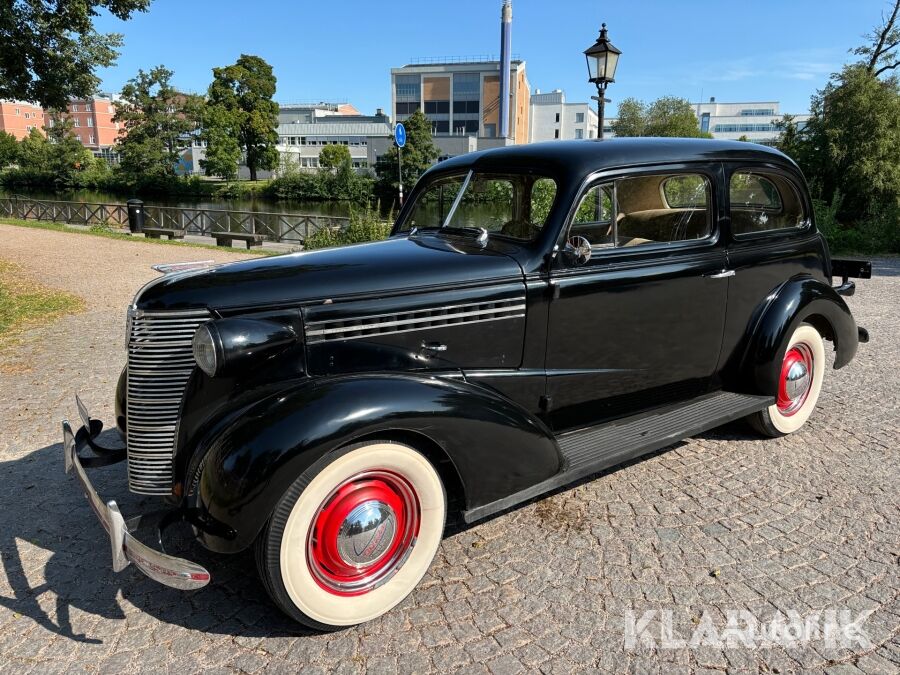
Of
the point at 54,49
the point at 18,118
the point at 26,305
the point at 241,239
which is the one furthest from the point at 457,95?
the point at 18,118

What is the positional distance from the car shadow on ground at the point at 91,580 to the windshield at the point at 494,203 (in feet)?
7.79

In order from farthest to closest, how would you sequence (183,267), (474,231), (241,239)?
(241,239) < (474,231) < (183,267)

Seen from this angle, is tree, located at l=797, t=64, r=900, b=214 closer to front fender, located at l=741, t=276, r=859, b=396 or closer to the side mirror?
front fender, located at l=741, t=276, r=859, b=396

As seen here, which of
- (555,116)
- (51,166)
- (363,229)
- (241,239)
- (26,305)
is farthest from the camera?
(555,116)

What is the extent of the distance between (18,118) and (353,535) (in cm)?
14316

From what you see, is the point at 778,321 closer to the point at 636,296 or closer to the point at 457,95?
the point at 636,296

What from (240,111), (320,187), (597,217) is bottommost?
(597,217)

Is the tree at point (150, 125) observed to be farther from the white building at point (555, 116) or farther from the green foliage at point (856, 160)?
the green foliage at point (856, 160)

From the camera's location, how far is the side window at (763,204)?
4.35 meters

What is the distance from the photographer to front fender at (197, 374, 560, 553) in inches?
95.6

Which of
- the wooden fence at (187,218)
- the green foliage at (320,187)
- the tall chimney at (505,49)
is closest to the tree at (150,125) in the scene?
the green foliage at (320,187)

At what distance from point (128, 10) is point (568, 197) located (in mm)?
12400

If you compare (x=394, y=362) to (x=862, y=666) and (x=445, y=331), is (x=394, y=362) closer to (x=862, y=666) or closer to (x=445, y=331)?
(x=445, y=331)

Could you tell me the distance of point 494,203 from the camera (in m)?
3.95
